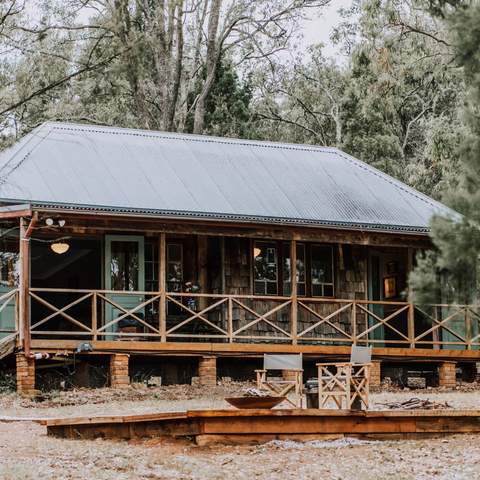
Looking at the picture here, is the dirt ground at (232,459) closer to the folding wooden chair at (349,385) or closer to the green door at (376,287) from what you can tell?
the folding wooden chair at (349,385)

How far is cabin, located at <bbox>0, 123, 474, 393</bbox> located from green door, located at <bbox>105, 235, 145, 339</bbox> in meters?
0.02

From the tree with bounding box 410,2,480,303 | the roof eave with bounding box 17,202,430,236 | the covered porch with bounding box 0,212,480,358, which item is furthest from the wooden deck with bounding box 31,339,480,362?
the tree with bounding box 410,2,480,303

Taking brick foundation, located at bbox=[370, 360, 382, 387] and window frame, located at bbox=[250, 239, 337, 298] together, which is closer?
brick foundation, located at bbox=[370, 360, 382, 387]

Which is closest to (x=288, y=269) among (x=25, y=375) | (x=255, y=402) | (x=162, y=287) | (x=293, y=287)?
(x=293, y=287)

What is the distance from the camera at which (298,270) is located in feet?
75.4

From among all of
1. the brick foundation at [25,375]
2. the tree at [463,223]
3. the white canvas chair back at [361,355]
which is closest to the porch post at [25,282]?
the brick foundation at [25,375]

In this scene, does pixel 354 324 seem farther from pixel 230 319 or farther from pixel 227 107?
pixel 227 107

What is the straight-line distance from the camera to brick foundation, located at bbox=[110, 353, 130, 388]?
19.6 m

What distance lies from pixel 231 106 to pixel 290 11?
10.6 feet

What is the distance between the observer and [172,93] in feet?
114

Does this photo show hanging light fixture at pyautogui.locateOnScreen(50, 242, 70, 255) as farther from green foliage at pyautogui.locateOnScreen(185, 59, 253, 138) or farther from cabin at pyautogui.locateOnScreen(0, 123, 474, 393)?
green foliage at pyautogui.locateOnScreen(185, 59, 253, 138)

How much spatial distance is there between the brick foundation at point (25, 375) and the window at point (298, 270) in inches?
223

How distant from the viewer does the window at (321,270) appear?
23016mm

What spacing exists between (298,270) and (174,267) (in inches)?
94.9
